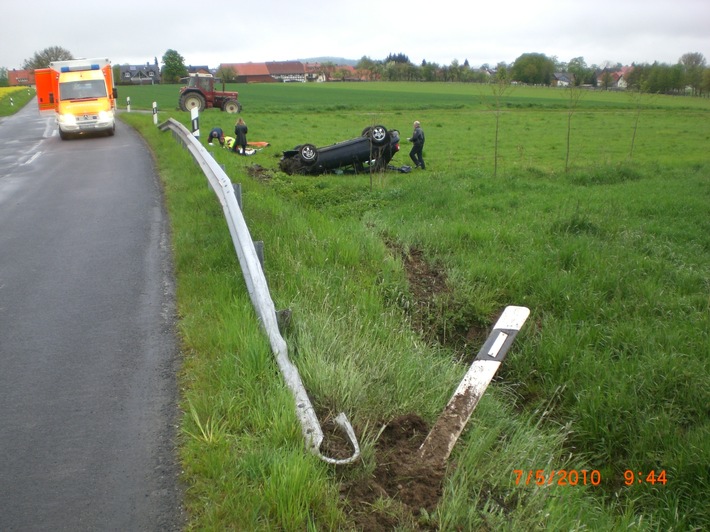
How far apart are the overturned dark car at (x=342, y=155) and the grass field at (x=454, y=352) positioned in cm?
341

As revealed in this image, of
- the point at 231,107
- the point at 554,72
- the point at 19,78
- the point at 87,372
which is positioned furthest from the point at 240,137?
the point at 19,78

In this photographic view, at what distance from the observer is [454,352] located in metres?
5.83

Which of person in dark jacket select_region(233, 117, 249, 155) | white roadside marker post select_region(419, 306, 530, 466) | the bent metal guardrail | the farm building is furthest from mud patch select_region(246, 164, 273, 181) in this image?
the farm building

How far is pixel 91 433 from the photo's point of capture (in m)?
3.52

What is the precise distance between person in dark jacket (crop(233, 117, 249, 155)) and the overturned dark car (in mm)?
3159

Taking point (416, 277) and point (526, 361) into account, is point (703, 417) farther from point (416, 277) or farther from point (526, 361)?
point (416, 277)

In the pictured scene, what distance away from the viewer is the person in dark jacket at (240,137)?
17891 millimetres

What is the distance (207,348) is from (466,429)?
192cm

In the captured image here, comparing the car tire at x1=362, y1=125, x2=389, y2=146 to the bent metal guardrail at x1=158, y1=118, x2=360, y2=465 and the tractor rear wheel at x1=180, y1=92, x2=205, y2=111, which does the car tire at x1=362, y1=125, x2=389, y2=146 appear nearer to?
the bent metal guardrail at x1=158, y1=118, x2=360, y2=465

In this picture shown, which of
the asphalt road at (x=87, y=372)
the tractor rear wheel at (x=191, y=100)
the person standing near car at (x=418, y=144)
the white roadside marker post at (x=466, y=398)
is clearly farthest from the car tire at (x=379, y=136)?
the tractor rear wheel at (x=191, y=100)

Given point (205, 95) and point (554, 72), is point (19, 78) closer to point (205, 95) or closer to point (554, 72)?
point (554, 72)

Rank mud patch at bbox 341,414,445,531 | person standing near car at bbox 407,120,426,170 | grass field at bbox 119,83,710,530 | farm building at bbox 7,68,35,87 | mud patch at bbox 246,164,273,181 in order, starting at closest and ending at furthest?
mud patch at bbox 341,414,445,531 < grass field at bbox 119,83,710,530 < mud patch at bbox 246,164,273,181 < person standing near car at bbox 407,120,426,170 < farm building at bbox 7,68,35,87

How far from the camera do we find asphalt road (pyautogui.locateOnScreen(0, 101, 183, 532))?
9.66 feet

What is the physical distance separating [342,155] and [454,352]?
10.2 meters
